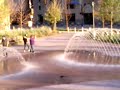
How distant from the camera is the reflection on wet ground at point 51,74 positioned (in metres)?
19.3

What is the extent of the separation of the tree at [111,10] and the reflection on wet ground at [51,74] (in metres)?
25.2

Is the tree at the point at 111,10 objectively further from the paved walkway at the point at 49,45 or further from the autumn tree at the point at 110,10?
the paved walkway at the point at 49,45

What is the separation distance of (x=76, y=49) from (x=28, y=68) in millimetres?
11456

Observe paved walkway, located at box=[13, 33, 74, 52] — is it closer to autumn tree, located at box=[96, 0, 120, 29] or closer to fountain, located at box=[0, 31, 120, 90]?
fountain, located at box=[0, 31, 120, 90]

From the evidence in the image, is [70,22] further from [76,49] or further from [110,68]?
[110,68]

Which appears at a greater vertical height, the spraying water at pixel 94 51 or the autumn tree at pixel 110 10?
the autumn tree at pixel 110 10

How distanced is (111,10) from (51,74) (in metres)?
31.3

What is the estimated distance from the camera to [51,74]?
70.9 ft

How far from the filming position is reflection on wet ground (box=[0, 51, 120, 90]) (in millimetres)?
19344

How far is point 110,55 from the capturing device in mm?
30266

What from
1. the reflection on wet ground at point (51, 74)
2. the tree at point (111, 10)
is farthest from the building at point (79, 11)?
the reflection on wet ground at point (51, 74)

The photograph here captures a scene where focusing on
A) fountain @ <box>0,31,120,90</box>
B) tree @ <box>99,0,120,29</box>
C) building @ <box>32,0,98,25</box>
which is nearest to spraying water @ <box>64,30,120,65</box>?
fountain @ <box>0,31,120,90</box>

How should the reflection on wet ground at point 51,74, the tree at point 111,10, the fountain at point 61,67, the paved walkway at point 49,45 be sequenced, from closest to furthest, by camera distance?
the reflection on wet ground at point 51,74 < the fountain at point 61,67 < the paved walkway at point 49,45 < the tree at point 111,10

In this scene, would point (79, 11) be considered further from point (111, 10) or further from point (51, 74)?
point (51, 74)
